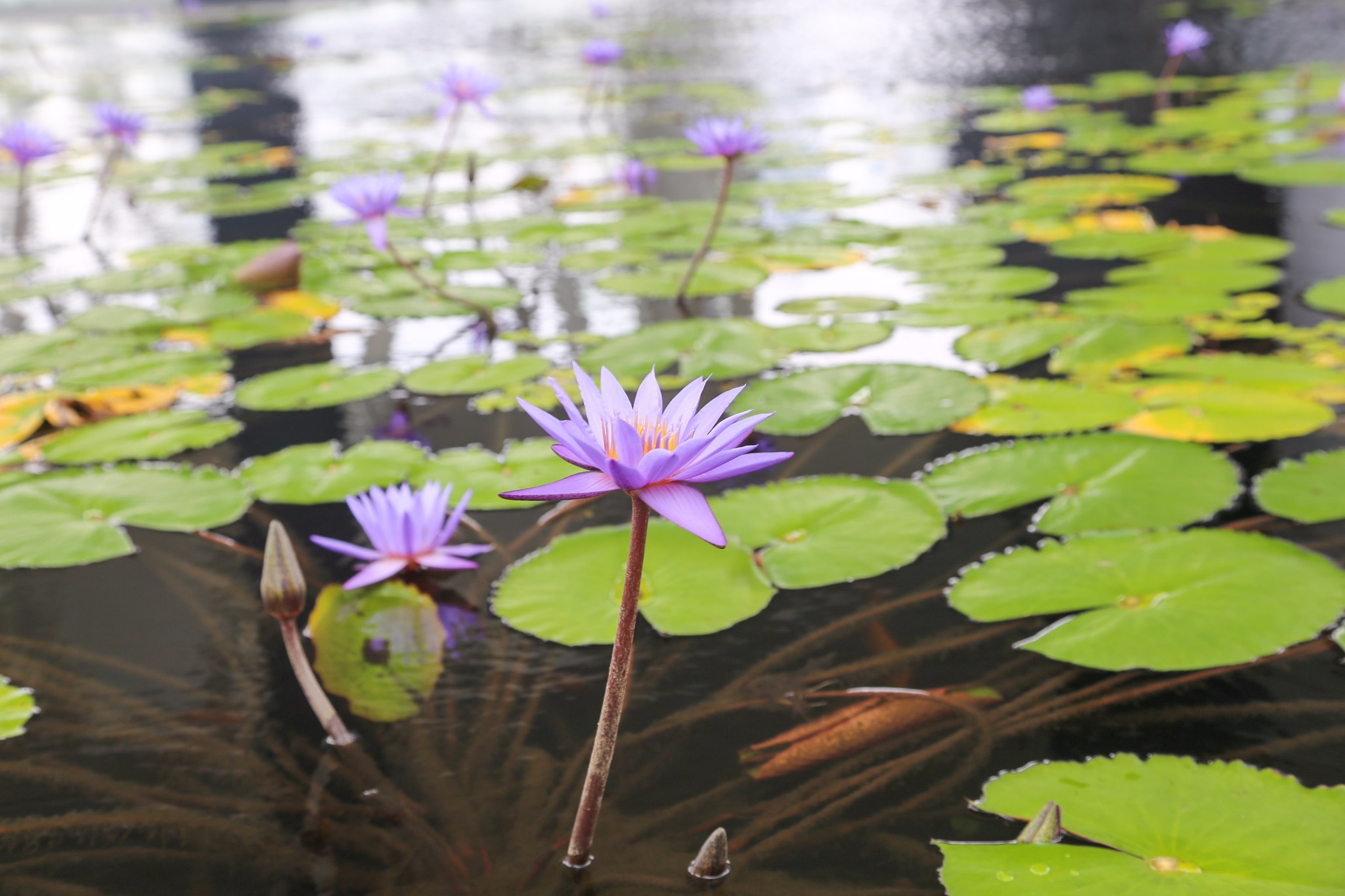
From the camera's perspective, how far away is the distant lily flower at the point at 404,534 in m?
1.42

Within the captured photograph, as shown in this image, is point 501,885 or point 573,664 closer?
point 501,885

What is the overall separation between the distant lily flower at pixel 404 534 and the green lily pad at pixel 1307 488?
118 centimetres

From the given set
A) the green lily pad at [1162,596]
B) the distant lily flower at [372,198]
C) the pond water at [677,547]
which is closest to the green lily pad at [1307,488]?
the pond water at [677,547]

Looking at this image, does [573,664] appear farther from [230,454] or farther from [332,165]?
[332,165]

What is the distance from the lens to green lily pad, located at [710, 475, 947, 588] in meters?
1.43

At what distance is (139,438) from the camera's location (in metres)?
2.04

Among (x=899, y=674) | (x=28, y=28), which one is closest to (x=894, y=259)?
(x=899, y=674)

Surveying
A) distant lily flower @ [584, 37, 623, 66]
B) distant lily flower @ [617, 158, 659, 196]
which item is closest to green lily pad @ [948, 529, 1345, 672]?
distant lily flower @ [617, 158, 659, 196]

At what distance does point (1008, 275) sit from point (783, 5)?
10.6 m

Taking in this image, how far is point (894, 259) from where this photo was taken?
2986 millimetres

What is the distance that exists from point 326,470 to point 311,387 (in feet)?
1.75

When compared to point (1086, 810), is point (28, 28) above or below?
above

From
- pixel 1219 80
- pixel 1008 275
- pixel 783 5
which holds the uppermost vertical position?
pixel 783 5

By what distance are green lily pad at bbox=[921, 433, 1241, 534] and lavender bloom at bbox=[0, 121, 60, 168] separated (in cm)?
352
